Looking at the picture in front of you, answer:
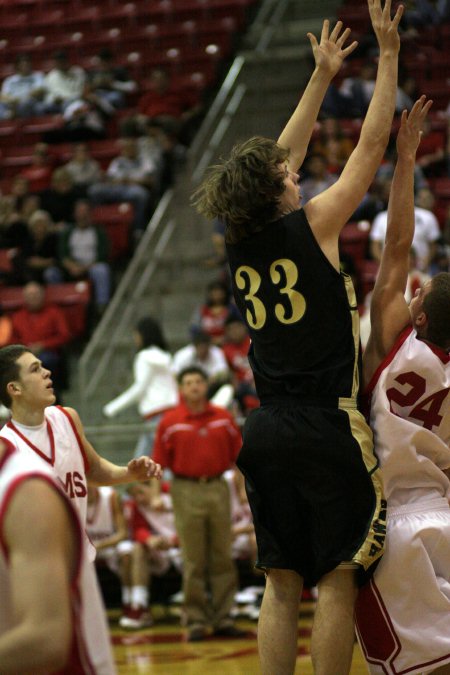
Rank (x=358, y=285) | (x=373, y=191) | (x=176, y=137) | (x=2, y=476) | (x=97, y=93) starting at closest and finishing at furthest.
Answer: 1. (x=2, y=476)
2. (x=358, y=285)
3. (x=373, y=191)
4. (x=176, y=137)
5. (x=97, y=93)

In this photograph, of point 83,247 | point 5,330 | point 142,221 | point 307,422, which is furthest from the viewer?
point 142,221

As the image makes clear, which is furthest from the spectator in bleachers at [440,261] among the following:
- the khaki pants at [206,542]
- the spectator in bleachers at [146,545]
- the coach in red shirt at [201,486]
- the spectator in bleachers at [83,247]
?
the spectator in bleachers at [83,247]

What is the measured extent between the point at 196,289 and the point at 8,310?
2.24 metres

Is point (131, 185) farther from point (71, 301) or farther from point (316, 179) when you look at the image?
point (316, 179)

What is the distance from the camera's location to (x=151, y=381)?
1038cm

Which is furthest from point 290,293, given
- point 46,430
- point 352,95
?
point 352,95

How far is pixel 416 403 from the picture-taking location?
4.17m

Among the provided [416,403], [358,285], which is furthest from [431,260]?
[416,403]

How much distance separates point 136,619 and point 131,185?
6.49 meters

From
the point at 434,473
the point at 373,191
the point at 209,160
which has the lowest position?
the point at 434,473

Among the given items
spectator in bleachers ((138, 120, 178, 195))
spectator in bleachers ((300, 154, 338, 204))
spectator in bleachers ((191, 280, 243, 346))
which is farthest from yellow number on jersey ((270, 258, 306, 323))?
spectator in bleachers ((138, 120, 178, 195))

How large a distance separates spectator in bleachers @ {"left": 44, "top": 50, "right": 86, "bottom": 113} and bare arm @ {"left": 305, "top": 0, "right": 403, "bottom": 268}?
12924 millimetres

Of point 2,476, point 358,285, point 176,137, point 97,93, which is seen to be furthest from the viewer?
point 97,93

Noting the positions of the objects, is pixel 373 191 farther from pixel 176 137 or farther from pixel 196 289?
pixel 176 137
